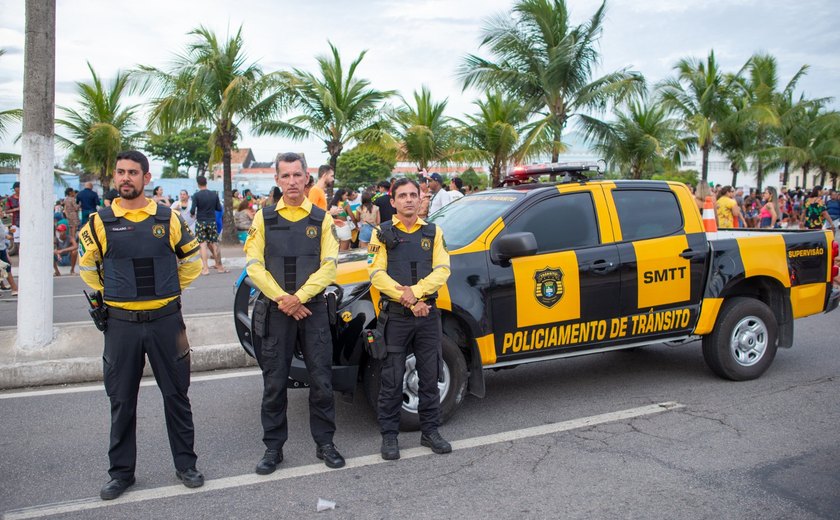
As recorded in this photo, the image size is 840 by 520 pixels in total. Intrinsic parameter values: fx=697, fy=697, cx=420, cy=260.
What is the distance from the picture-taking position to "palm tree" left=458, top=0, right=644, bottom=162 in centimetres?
1942

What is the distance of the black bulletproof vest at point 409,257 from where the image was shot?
4.56 m

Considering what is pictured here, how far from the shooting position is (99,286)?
4172mm

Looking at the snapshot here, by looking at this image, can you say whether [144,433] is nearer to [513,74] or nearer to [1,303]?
[1,303]

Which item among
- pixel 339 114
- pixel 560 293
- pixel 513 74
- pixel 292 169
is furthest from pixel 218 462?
pixel 513 74

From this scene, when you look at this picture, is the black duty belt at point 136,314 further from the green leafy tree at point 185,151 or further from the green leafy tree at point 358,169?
the green leafy tree at point 185,151

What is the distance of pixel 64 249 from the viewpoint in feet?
47.6

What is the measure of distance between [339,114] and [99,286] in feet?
52.6

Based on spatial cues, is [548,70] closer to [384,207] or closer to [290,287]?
[384,207]

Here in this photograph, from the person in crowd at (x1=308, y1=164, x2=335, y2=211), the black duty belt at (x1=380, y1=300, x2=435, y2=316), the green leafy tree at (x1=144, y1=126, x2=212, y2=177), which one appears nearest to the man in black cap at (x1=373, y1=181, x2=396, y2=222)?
the person in crowd at (x1=308, y1=164, x2=335, y2=211)

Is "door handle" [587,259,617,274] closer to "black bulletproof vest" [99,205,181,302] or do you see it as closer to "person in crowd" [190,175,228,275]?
"black bulletproof vest" [99,205,181,302]

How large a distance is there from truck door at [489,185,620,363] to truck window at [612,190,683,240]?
213 millimetres

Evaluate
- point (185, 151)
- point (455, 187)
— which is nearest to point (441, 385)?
point (455, 187)

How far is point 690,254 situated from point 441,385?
8.37ft

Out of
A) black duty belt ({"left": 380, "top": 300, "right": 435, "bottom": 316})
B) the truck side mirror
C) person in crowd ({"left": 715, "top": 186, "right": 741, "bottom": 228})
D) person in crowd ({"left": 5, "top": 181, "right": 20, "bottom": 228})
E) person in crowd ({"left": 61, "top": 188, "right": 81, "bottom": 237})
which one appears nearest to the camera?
black duty belt ({"left": 380, "top": 300, "right": 435, "bottom": 316})
